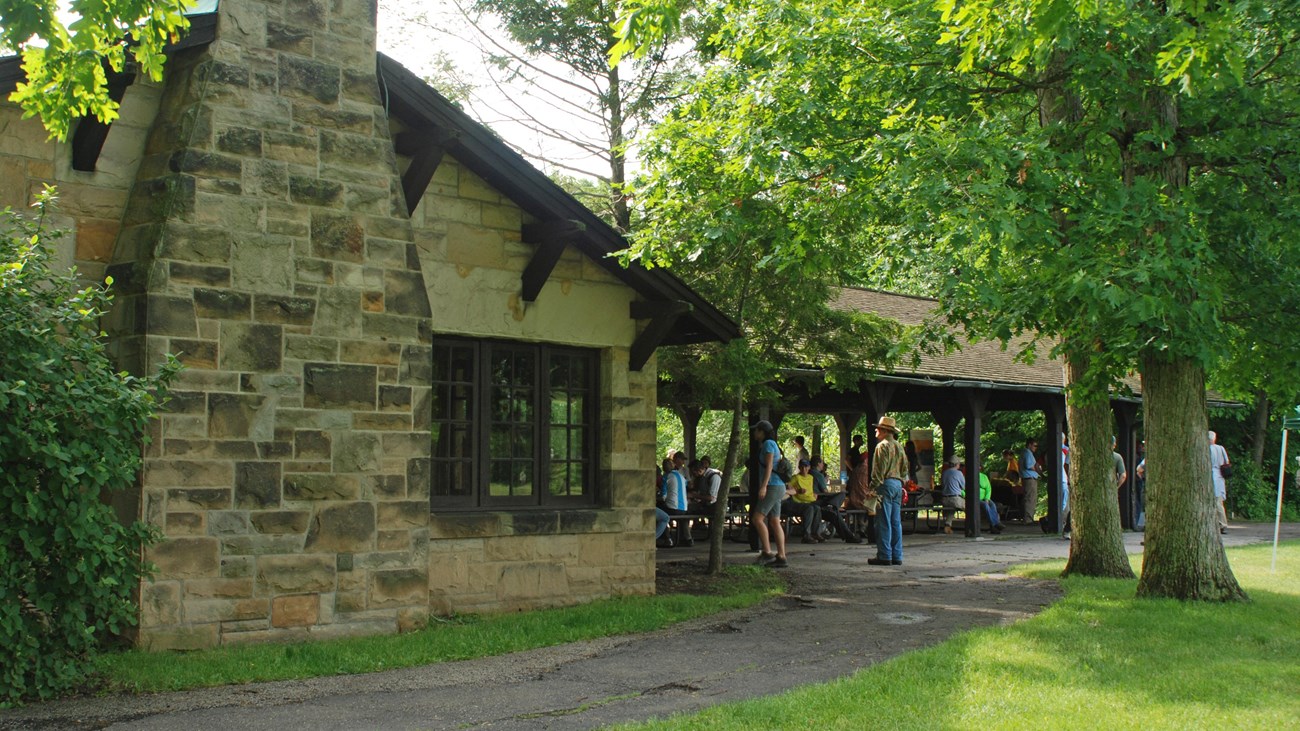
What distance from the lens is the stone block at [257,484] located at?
8.06m

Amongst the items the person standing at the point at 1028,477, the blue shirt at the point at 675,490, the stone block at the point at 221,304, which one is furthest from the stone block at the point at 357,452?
the person standing at the point at 1028,477

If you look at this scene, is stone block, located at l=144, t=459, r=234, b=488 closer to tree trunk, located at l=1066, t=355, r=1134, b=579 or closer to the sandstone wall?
the sandstone wall

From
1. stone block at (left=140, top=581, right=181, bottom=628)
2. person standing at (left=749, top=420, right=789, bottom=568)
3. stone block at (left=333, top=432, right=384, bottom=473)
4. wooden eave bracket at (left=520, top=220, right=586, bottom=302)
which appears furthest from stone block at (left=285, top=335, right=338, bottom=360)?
person standing at (left=749, top=420, right=789, bottom=568)

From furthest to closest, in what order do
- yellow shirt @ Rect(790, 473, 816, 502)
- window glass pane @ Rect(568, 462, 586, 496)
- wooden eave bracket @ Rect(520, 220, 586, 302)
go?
yellow shirt @ Rect(790, 473, 816, 502) < window glass pane @ Rect(568, 462, 586, 496) < wooden eave bracket @ Rect(520, 220, 586, 302)

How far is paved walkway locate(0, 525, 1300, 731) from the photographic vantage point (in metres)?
6.29

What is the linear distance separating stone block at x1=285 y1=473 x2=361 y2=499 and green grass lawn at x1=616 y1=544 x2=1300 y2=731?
347cm

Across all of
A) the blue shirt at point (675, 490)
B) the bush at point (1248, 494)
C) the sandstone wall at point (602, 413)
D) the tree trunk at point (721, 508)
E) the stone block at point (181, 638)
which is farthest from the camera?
the bush at point (1248, 494)

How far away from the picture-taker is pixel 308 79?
866 centimetres

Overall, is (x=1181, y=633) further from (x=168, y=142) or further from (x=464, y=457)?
(x=168, y=142)

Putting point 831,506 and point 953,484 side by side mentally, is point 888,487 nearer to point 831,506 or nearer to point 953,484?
point 831,506

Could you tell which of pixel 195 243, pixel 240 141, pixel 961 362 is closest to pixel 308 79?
pixel 240 141

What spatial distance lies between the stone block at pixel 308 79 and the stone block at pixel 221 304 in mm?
1513

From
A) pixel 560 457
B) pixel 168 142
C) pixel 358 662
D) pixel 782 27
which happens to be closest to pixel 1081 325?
pixel 782 27

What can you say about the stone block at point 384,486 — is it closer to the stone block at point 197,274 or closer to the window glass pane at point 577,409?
the stone block at point 197,274
